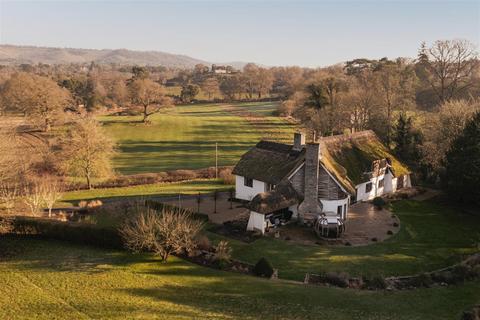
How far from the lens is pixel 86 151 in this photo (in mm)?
48219

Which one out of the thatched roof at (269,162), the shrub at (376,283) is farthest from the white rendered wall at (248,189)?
the shrub at (376,283)

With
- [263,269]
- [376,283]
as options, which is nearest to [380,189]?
[376,283]

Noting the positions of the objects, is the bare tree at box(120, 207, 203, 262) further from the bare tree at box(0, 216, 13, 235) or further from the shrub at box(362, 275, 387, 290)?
the shrub at box(362, 275, 387, 290)

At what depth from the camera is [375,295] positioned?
2252 cm

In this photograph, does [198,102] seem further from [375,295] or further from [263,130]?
[375,295]

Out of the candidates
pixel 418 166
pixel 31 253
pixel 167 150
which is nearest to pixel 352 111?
pixel 418 166

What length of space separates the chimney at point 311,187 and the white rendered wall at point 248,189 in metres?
5.34

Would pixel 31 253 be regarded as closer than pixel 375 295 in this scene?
No

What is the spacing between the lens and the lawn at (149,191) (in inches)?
1709

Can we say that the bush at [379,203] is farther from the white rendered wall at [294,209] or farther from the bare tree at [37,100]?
the bare tree at [37,100]

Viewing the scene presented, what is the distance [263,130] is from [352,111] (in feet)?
82.1

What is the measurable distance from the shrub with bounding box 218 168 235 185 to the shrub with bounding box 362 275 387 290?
2465 centimetres

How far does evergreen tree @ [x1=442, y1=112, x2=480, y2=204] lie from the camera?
35812 mm


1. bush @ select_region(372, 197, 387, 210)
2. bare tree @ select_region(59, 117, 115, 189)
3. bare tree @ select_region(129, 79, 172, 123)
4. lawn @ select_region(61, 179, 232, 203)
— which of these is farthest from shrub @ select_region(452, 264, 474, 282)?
bare tree @ select_region(129, 79, 172, 123)
